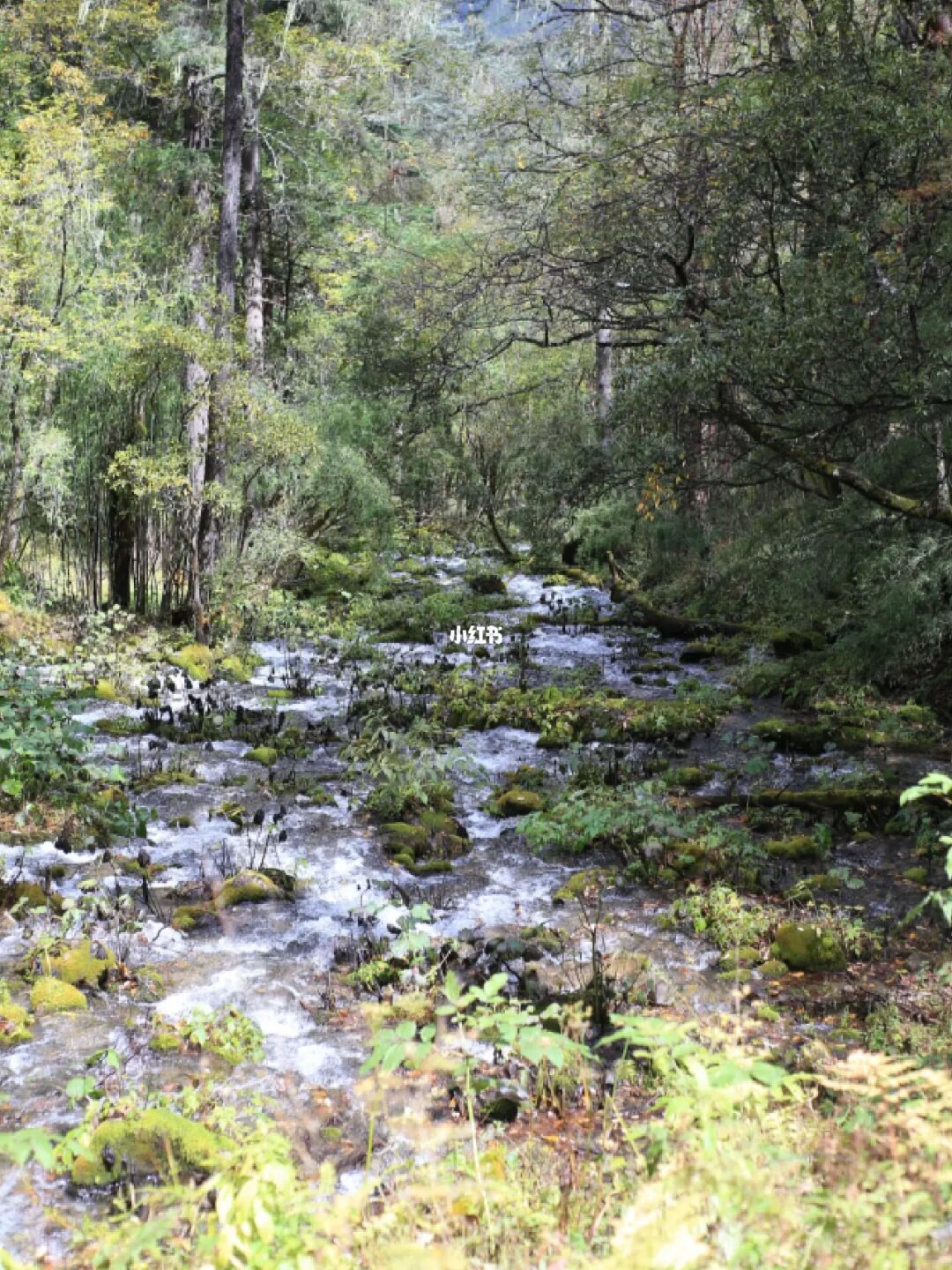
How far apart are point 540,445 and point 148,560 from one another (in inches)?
298

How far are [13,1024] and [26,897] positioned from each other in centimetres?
120

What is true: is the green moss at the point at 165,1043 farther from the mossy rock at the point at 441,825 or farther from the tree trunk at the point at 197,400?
the tree trunk at the point at 197,400

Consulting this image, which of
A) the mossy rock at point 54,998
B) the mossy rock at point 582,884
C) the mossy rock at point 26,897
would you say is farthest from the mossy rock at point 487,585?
the mossy rock at point 54,998

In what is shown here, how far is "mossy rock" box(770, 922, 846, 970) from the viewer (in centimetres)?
465

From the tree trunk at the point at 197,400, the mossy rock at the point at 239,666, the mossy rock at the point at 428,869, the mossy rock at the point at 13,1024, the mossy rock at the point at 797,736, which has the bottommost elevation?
the mossy rock at the point at 428,869

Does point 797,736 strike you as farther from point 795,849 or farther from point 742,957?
point 742,957

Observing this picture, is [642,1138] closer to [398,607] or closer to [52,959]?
[52,959]

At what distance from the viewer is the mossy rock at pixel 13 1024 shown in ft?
12.9

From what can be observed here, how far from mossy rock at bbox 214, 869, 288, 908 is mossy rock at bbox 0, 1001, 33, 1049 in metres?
1.40

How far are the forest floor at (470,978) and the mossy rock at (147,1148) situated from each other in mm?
11

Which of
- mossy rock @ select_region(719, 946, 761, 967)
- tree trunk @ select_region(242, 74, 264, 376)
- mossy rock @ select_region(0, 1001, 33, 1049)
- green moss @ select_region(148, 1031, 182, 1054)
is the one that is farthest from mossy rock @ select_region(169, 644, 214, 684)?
mossy rock @ select_region(719, 946, 761, 967)

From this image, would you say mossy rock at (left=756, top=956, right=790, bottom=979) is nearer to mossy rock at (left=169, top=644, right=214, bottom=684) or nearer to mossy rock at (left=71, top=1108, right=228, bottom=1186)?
mossy rock at (left=71, top=1108, right=228, bottom=1186)

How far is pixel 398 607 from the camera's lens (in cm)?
1498

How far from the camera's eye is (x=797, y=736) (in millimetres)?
8562
